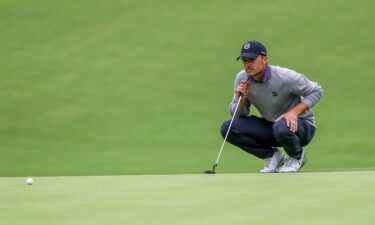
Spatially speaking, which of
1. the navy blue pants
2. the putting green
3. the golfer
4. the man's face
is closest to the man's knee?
the golfer

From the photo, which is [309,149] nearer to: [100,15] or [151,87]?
[151,87]

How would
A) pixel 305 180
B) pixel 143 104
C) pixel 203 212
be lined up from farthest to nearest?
pixel 143 104 < pixel 305 180 < pixel 203 212

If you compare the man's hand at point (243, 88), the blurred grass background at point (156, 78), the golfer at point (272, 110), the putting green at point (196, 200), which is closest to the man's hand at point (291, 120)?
the golfer at point (272, 110)

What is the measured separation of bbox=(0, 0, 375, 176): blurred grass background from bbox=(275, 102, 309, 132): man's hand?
217 centimetres

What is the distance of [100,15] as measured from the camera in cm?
993

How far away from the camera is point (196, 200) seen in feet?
8.97

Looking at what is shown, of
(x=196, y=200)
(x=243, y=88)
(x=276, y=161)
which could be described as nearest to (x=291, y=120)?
(x=243, y=88)

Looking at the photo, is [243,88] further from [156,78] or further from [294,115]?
[156,78]

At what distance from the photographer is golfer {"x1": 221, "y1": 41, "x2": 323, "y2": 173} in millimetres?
4098

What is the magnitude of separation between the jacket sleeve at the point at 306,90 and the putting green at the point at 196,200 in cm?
68

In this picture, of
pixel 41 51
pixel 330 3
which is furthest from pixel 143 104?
pixel 330 3

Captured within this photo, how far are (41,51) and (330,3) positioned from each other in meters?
3.25

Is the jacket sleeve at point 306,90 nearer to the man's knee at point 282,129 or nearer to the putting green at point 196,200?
the man's knee at point 282,129

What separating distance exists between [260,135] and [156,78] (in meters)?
4.30
